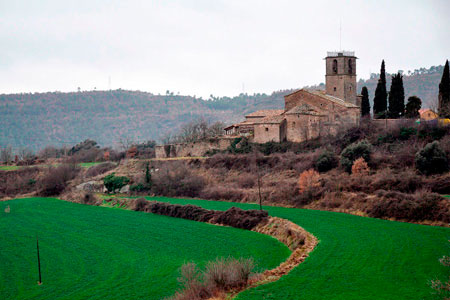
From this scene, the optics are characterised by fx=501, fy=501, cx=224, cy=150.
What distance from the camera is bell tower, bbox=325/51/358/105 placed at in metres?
44.2

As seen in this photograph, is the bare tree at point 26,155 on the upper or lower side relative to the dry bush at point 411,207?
upper

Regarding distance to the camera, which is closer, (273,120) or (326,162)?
(326,162)

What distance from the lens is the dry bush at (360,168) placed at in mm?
30578

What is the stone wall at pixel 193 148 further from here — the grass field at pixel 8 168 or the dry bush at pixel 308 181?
the grass field at pixel 8 168

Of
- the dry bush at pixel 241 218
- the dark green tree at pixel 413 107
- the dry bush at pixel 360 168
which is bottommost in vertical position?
the dry bush at pixel 241 218

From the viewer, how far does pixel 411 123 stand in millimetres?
35000

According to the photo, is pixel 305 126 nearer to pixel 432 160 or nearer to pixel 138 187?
pixel 432 160

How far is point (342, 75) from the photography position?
145ft

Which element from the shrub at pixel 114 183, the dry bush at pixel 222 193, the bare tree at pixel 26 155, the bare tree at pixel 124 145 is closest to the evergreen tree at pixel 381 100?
the dry bush at pixel 222 193

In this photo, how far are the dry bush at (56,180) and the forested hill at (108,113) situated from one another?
56.0 meters

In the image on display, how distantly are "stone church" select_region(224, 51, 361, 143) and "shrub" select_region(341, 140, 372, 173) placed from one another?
6022mm

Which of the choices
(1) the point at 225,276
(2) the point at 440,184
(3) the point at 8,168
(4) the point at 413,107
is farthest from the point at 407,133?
(3) the point at 8,168

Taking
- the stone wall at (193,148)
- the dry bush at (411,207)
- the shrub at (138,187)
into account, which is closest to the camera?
the dry bush at (411,207)

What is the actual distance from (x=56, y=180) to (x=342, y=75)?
2879 cm
